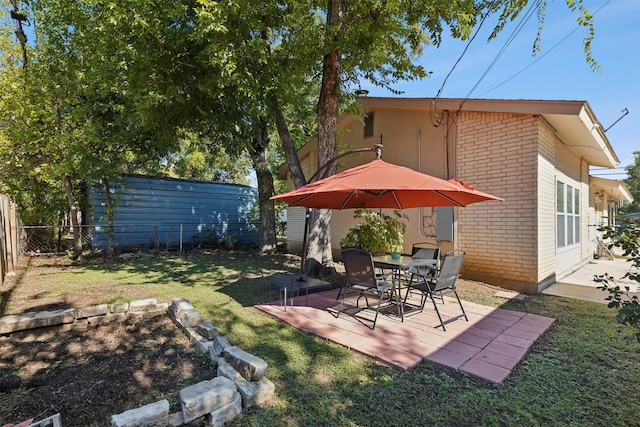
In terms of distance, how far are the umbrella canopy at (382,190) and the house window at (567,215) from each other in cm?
377

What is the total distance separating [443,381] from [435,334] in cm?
109

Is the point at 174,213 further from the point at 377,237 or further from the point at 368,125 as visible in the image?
the point at 377,237

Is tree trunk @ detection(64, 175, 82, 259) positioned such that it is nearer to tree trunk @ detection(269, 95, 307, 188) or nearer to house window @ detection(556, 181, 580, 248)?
tree trunk @ detection(269, 95, 307, 188)

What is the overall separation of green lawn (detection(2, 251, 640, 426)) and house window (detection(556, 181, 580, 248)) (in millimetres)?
2885

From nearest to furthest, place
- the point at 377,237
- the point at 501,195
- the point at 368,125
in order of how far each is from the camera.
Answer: the point at 501,195 < the point at 377,237 < the point at 368,125

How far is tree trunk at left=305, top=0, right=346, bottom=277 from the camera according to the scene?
6945mm

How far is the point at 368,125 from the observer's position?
9445mm

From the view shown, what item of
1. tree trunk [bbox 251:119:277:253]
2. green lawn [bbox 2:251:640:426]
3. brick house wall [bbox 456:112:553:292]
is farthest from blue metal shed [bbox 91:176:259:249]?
brick house wall [bbox 456:112:553:292]

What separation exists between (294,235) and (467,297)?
25.0ft

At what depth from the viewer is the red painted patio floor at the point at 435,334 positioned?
3.23 meters

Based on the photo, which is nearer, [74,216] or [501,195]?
[501,195]

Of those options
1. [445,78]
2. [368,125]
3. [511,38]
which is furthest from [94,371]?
[511,38]

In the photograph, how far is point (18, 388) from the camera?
8.97ft

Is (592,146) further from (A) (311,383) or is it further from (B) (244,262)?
(B) (244,262)
